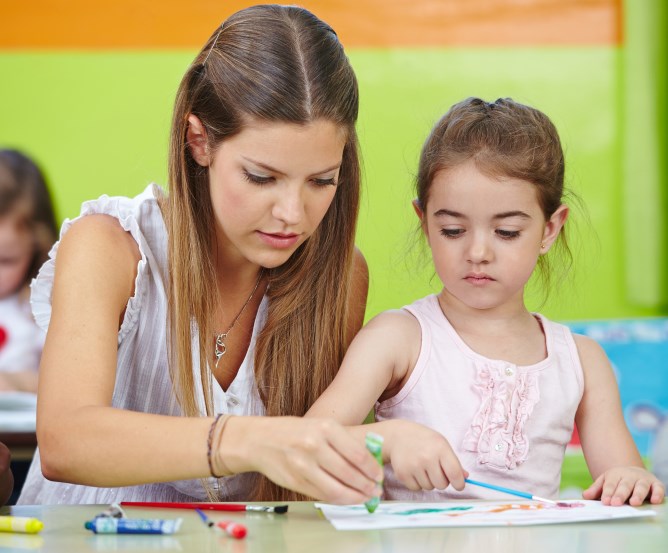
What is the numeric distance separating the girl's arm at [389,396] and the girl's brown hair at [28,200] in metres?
1.85

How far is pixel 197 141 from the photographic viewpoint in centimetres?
146

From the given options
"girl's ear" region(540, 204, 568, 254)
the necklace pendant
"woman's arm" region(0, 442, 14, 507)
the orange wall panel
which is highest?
the orange wall panel

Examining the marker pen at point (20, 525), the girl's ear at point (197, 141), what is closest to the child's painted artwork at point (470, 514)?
the marker pen at point (20, 525)

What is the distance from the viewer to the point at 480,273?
1.52 metres

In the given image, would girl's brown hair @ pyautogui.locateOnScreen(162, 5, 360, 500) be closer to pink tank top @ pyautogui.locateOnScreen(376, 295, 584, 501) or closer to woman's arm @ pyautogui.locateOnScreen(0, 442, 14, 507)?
pink tank top @ pyautogui.locateOnScreen(376, 295, 584, 501)

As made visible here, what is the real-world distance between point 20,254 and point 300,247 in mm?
1838

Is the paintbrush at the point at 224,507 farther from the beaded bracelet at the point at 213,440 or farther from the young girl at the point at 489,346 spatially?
the young girl at the point at 489,346

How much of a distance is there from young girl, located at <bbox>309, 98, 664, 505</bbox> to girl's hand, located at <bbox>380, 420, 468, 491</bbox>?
0.76ft

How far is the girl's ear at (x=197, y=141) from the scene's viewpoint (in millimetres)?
1443

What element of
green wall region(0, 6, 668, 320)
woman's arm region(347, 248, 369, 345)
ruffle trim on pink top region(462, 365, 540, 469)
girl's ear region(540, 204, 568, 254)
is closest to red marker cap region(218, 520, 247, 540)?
ruffle trim on pink top region(462, 365, 540, 469)

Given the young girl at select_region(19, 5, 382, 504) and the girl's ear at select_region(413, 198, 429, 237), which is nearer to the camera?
the young girl at select_region(19, 5, 382, 504)

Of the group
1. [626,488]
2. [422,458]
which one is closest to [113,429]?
[422,458]

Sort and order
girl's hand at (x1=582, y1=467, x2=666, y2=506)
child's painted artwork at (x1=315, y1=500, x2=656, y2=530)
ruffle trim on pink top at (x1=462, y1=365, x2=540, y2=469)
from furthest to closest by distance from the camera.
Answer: ruffle trim on pink top at (x1=462, y1=365, x2=540, y2=469)
girl's hand at (x1=582, y1=467, x2=666, y2=506)
child's painted artwork at (x1=315, y1=500, x2=656, y2=530)

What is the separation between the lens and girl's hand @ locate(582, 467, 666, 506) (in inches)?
50.2
